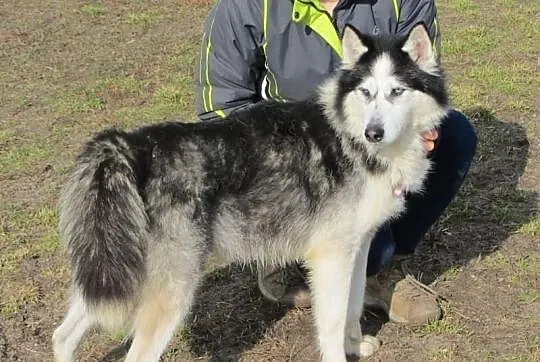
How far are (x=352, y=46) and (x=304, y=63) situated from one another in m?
0.58

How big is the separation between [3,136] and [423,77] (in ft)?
14.0

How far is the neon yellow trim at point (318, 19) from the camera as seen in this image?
400cm

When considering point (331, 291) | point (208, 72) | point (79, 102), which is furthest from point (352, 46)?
point (79, 102)

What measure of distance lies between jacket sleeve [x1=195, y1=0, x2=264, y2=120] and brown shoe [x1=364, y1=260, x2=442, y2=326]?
1350 millimetres

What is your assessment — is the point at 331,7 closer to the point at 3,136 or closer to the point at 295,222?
the point at 295,222

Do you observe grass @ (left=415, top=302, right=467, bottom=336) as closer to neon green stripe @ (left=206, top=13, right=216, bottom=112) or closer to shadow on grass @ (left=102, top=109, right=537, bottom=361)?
shadow on grass @ (left=102, top=109, right=537, bottom=361)

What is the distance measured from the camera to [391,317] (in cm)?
440

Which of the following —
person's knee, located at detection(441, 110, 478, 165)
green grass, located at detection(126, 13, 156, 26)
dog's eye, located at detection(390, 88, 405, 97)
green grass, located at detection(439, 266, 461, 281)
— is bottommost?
green grass, located at detection(126, 13, 156, 26)

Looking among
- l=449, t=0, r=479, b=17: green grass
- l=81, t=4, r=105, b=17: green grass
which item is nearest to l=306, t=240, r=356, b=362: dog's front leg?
l=449, t=0, r=479, b=17: green grass

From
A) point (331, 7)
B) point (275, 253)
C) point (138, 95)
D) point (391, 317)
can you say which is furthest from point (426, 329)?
point (138, 95)

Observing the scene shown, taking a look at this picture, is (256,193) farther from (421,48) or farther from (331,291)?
(421,48)

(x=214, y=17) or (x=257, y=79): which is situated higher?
(x=214, y=17)

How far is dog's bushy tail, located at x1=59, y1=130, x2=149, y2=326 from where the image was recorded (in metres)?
3.06

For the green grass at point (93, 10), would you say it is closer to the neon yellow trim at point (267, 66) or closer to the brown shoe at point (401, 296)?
the neon yellow trim at point (267, 66)
